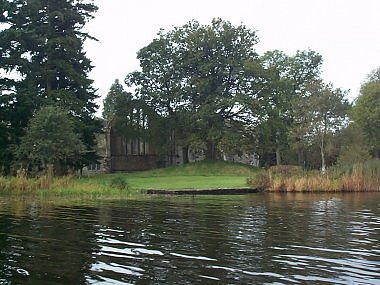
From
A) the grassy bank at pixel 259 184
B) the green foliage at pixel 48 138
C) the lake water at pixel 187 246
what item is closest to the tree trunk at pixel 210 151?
the grassy bank at pixel 259 184

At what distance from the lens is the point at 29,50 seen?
4497cm

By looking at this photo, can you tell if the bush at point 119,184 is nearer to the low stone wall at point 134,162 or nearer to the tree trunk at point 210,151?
the tree trunk at point 210,151

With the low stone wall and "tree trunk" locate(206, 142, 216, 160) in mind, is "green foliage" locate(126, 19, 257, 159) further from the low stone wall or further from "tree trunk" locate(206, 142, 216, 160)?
the low stone wall

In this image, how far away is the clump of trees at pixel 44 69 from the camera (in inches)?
1651

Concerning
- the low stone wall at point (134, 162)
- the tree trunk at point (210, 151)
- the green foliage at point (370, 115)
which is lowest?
the low stone wall at point (134, 162)

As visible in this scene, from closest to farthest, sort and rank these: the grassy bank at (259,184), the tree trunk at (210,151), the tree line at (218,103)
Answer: the grassy bank at (259,184), the tree line at (218,103), the tree trunk at (210,151)

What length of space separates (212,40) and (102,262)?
5127 cm

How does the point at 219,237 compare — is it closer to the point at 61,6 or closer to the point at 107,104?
the point at 61,6

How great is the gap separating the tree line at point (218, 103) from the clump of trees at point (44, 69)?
38.2ft

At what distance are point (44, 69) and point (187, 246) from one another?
37508mm

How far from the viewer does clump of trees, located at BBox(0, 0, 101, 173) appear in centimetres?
4194

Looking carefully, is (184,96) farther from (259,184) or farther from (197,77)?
(259,184)

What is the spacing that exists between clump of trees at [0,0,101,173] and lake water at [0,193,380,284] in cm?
2500

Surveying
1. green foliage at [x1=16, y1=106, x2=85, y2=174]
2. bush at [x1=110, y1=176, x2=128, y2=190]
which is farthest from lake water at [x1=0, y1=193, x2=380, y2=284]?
green foliage at [x1=16, y1=106, x2=85, y2=174]
